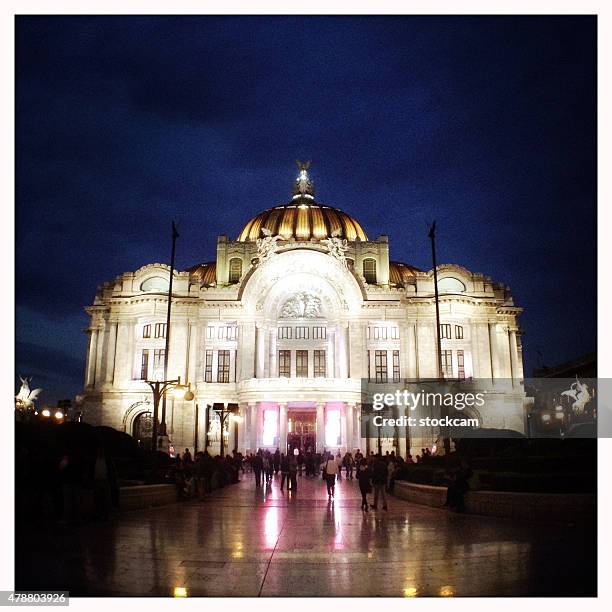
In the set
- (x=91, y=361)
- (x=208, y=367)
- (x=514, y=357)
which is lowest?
(x=208, y=367)

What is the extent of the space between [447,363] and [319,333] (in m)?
12.1

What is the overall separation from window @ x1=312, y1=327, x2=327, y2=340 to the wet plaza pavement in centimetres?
3878

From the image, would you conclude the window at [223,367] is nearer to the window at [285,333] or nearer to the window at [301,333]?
the window at [285,333]

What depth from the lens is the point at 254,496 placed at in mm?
23797

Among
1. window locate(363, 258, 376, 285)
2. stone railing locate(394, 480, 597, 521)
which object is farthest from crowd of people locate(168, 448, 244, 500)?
window locate(363, 258, 376, 285)

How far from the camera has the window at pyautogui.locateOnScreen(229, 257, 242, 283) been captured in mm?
61312

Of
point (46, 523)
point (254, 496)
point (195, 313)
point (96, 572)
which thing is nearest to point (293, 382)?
point (195, 313)

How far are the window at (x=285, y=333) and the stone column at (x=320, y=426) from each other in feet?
28.9

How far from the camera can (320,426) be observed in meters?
48.5

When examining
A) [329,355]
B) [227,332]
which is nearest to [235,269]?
[227,332]

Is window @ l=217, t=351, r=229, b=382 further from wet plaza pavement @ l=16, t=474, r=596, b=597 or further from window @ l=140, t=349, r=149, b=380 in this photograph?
wet plaza pavement @ l=16, t=474, r=596, b=597

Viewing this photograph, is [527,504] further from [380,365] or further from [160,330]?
[160,330]
